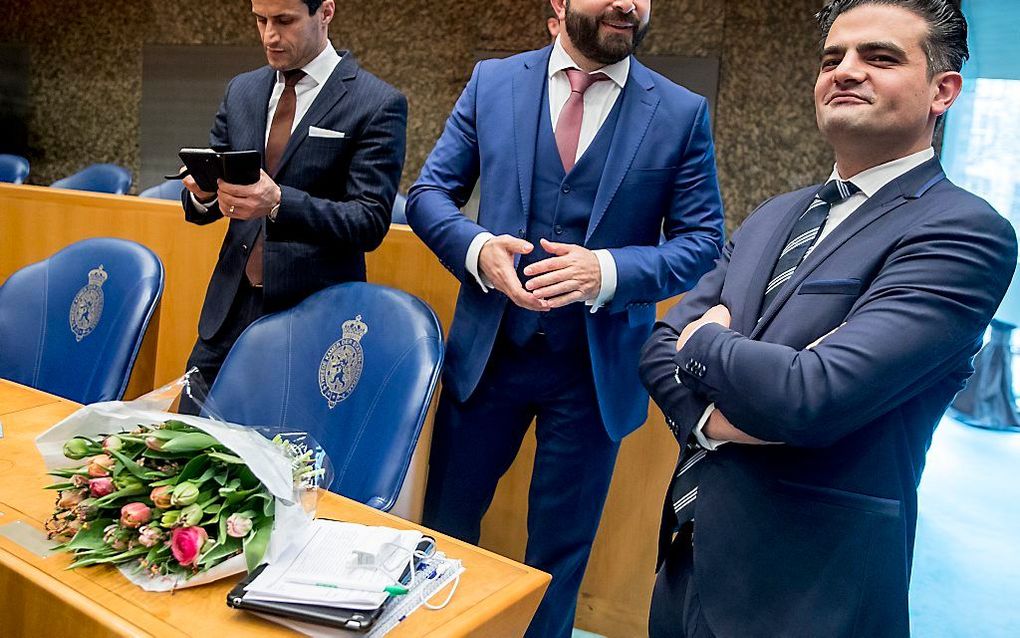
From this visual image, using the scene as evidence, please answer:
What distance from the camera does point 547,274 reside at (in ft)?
5.96

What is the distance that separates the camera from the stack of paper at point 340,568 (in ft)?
3.83

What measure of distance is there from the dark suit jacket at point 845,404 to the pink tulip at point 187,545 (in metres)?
0.72

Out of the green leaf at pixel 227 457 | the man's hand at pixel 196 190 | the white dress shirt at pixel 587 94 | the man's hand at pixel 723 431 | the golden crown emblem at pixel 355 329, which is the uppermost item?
the white dress shirt at pixel 587 94

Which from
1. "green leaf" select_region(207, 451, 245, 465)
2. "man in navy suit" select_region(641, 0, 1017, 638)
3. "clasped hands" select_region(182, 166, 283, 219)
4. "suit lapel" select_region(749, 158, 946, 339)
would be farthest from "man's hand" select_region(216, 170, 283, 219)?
"suit lapel" select_region(749, 158, 946, 339)

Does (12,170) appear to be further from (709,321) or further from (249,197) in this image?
(709,321)

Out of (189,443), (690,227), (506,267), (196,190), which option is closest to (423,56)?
(196,190)

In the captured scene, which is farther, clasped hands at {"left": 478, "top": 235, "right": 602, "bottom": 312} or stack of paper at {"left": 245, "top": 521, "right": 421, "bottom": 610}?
clasped hands at {"left": 478, "top": 235, "right": 602, "bottom": 312}

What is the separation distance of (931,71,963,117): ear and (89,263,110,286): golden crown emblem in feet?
6.41

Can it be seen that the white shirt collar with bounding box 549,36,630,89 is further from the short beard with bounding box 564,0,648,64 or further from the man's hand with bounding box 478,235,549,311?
the man's hand with bounding box 478,235,549,311

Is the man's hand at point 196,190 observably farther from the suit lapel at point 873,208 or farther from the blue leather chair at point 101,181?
the blue leather chair at point 101,181

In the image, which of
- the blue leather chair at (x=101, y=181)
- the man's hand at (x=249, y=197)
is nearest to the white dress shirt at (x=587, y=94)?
the man's hand at (x=249, y=197)

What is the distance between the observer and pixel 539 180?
200cm

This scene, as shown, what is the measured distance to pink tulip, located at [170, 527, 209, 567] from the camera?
1.22 m

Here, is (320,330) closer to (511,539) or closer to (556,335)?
(556,335)
